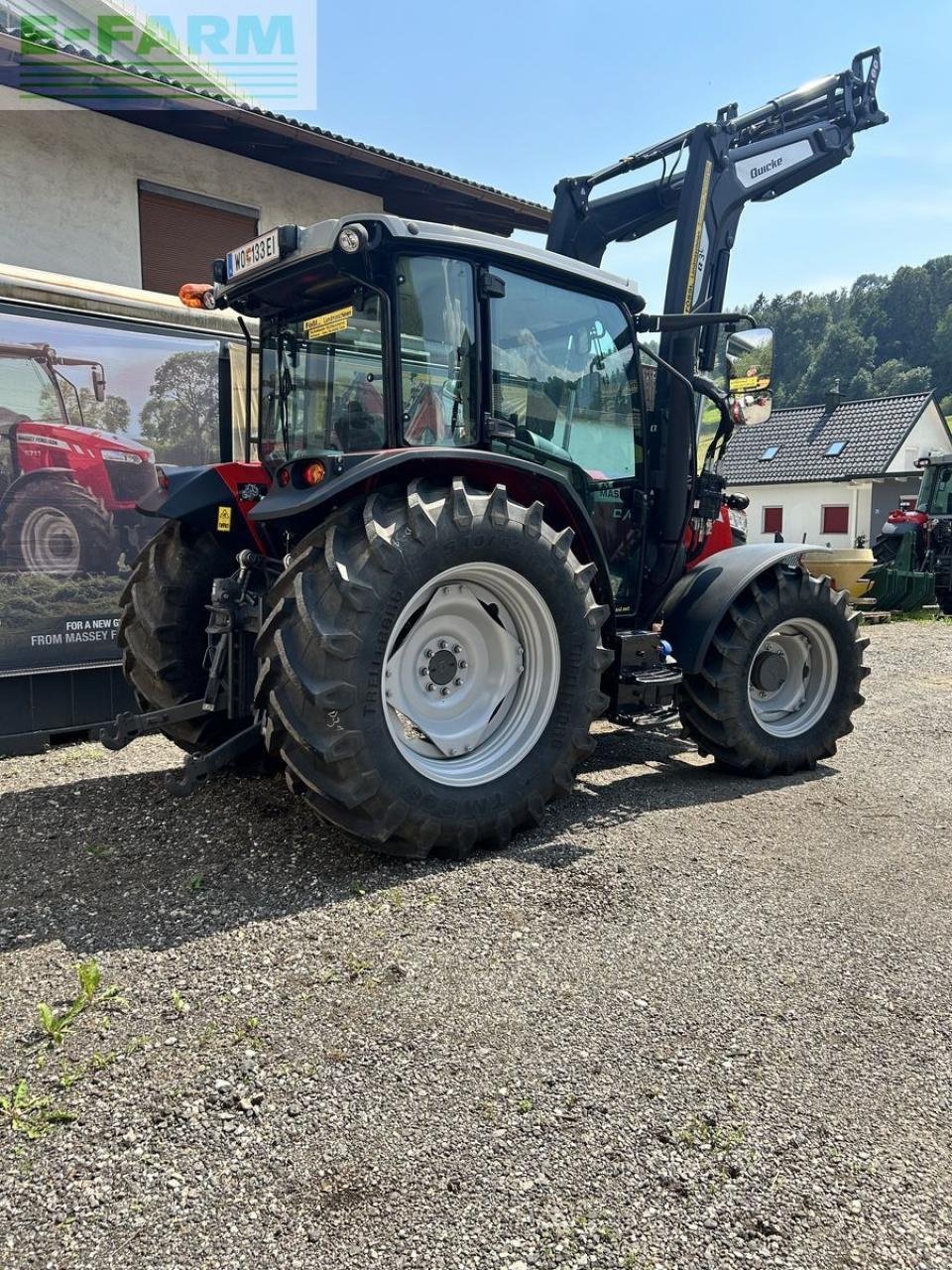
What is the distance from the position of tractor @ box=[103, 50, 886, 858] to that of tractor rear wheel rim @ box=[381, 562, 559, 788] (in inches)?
0.5

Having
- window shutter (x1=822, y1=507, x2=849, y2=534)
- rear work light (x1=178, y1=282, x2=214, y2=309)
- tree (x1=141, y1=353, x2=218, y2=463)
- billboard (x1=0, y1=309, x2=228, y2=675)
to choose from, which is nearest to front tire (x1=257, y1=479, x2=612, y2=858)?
rear work light (x1=178, y1=282, x2=214, y2=309)

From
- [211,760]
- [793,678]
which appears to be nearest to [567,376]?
[793,678]

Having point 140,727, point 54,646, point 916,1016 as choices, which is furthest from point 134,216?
point 916,1016

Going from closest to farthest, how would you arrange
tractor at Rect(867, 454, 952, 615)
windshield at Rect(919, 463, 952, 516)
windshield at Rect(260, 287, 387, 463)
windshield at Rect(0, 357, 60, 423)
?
1. windshield at Rect(260, 287, 387, 463)
2. windshield at Rect(0, 357, 60, 423)
3. tractor at Rect(867, 454, 952, 615)
4. windshield at Rect(919, 463, 952, 516)

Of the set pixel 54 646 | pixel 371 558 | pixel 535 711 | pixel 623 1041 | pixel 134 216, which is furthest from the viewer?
pixel 134 216

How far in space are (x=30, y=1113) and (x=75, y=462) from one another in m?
4.40

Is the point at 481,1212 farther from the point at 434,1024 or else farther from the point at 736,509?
the point at 736,509

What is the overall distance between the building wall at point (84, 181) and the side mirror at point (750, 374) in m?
5.71

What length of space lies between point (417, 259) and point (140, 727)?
2.14 meters

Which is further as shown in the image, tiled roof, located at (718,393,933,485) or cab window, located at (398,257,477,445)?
tiled roof, located at (718,393,933,485)

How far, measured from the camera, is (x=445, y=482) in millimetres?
3576

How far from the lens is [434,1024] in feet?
7.78

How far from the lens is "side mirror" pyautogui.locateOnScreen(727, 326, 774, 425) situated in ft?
16.3

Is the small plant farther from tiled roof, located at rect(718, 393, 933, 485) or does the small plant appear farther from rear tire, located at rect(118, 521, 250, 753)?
tiled roof, located at rect(718, 393, 933, 485)
